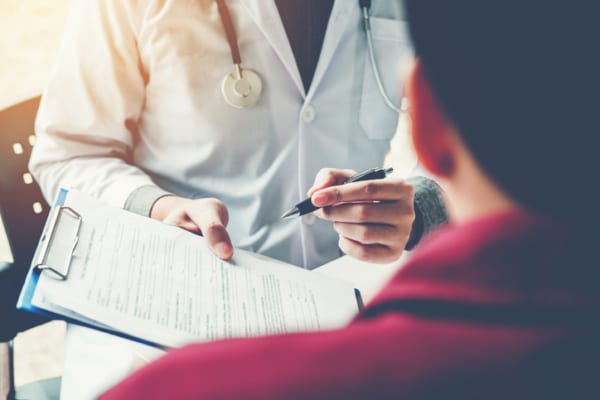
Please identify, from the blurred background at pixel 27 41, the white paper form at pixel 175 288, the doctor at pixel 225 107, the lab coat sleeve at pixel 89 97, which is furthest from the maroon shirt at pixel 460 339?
the blurred background at pixel 27 41

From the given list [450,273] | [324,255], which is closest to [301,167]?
[324,255]

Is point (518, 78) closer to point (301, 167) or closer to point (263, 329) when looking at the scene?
point (263, 329)

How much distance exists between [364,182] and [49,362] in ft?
4.22

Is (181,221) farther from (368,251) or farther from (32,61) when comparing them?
(32,61)

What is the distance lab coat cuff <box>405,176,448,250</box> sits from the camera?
859 millimetres

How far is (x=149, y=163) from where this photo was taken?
0.98 meters

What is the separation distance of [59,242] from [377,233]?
1.40 ft

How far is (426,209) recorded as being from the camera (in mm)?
872

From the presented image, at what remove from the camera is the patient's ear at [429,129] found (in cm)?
28

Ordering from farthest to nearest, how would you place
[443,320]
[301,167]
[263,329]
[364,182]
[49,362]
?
[49,362]
[301,167]
[364,182]
[263,329]
[443,320]

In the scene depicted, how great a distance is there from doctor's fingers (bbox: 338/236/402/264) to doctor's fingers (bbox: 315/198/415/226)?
0.04 m

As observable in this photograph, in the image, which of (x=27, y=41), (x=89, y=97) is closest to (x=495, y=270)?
(x=89, y=97)

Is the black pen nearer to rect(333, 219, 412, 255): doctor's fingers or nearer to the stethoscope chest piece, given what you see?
rect(333, 219, 412, 255): doctor's fingers

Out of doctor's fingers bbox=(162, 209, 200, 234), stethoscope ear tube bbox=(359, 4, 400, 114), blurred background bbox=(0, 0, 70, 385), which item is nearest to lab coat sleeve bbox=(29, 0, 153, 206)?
doctor's fingers bbox=(162, 209, 200, 234)
